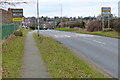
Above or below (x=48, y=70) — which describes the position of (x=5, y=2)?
above

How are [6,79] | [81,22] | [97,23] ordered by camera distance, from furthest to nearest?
[81,22]
[97,23]
[6,79]

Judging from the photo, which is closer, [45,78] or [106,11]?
[45,78]

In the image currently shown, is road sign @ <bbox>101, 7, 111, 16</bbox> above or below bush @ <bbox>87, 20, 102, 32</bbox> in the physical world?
above

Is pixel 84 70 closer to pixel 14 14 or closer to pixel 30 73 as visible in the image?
pixel 30 73

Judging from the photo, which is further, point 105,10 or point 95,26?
point 95,26

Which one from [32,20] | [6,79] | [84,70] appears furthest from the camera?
[32,20]

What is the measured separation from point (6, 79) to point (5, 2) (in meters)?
2.69

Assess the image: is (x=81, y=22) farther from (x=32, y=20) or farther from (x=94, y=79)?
(x=94, y=79)

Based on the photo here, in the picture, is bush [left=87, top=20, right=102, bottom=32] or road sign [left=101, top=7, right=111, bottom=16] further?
bush [left=87, top=20, right=102, bottom=32]

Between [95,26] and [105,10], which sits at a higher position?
[105,10]

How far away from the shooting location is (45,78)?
7.68 m

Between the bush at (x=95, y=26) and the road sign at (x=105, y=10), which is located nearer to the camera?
the road sign at (x=105, y=10)

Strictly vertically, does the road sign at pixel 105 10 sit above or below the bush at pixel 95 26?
above

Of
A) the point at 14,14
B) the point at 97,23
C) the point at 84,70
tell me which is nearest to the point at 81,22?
the point at 97,23
